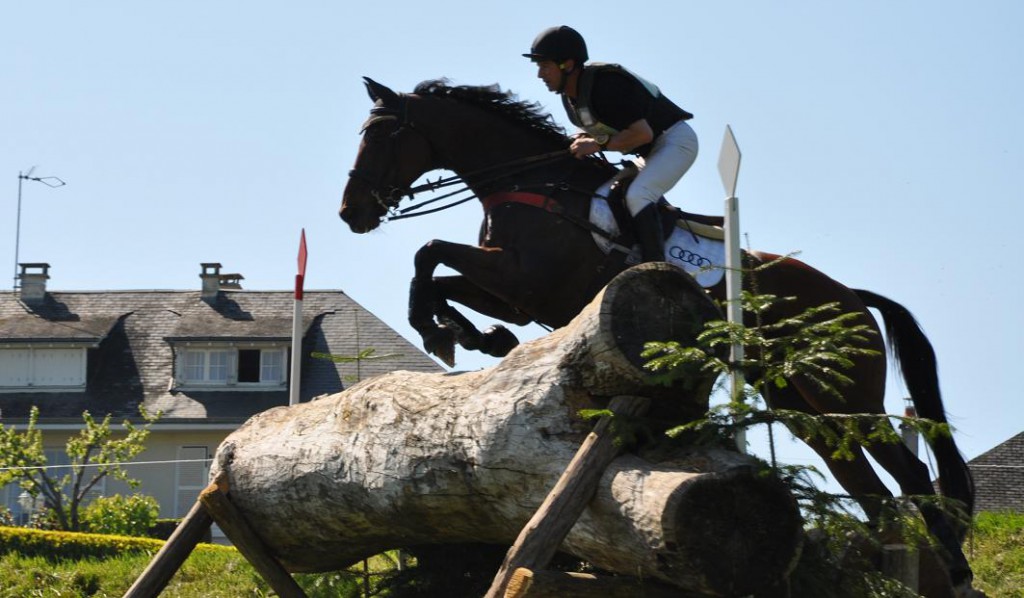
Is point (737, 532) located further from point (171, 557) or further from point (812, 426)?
point (171, 557)

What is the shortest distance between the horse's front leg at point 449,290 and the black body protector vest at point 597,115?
79cm

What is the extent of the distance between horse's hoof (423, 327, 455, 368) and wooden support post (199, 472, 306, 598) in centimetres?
125

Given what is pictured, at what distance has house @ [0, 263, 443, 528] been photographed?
3122cm

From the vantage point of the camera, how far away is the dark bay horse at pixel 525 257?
7.25 metres

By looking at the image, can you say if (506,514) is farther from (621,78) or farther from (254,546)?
(621,78)

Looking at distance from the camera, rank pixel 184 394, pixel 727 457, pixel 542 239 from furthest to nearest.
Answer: pixel 184 394 < pixel 542 239 < pixel 727 457

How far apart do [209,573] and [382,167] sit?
2.73 m

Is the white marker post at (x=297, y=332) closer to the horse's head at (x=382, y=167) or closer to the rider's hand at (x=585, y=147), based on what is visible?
the horse's head at (x=382, y=167)

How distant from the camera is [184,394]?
106ft

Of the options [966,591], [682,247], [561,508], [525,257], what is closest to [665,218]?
[682,247]

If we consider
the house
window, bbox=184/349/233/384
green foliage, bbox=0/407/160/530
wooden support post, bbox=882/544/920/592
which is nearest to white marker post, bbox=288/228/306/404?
wooden support post, bbox=882/544/920/592

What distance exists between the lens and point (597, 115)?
7.37 m

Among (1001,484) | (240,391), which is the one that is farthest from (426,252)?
(240,391)

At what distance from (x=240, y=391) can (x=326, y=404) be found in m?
26.5
